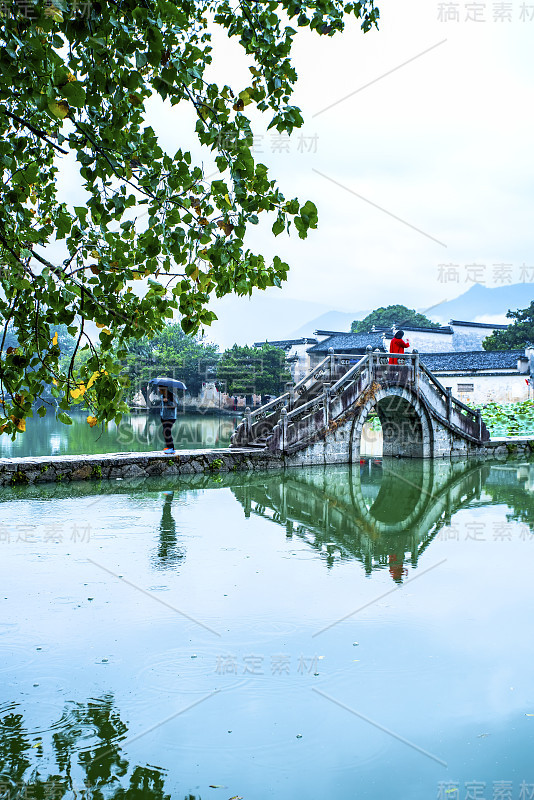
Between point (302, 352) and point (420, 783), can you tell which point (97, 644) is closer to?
point (420, 783)

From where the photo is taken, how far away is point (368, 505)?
39.0ft

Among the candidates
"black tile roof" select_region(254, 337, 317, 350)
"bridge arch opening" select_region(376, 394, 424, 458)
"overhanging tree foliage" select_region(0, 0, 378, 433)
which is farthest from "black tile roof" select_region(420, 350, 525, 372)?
"overhanging tree foliage" select_region(0, 0, 378, 433)

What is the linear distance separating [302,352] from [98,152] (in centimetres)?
3772

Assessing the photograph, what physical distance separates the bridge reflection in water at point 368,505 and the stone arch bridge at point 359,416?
0.79 metres

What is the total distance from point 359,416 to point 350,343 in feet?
69.9

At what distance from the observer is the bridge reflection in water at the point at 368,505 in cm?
862

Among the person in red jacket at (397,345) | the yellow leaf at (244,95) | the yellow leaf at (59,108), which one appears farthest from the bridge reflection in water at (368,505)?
the yellow leaf at (59,108)

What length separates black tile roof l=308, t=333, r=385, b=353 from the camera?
36778mm

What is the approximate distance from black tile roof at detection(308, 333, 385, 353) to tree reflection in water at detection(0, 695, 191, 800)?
1249 inches

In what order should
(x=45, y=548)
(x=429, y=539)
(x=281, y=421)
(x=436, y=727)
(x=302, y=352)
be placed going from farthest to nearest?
(x=302, y=352), (x=281, y=421), (x=429, y=539), (x=45, y=548), (x=436, y=727)

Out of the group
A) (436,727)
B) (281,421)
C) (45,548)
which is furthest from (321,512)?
(436,727)

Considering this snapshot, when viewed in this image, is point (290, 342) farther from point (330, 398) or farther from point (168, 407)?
point (168, 407)

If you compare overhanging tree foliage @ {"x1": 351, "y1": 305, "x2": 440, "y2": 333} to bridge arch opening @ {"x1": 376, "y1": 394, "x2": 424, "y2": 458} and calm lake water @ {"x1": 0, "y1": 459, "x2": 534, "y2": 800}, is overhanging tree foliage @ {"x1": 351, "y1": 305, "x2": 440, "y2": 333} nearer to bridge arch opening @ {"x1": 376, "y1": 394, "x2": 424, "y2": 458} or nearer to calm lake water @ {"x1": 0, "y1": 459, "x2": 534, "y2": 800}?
bridge arch opening @ {"x1": 376, "y1": 394, "x2": 424, "y2": 458}

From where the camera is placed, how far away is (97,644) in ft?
17.3
